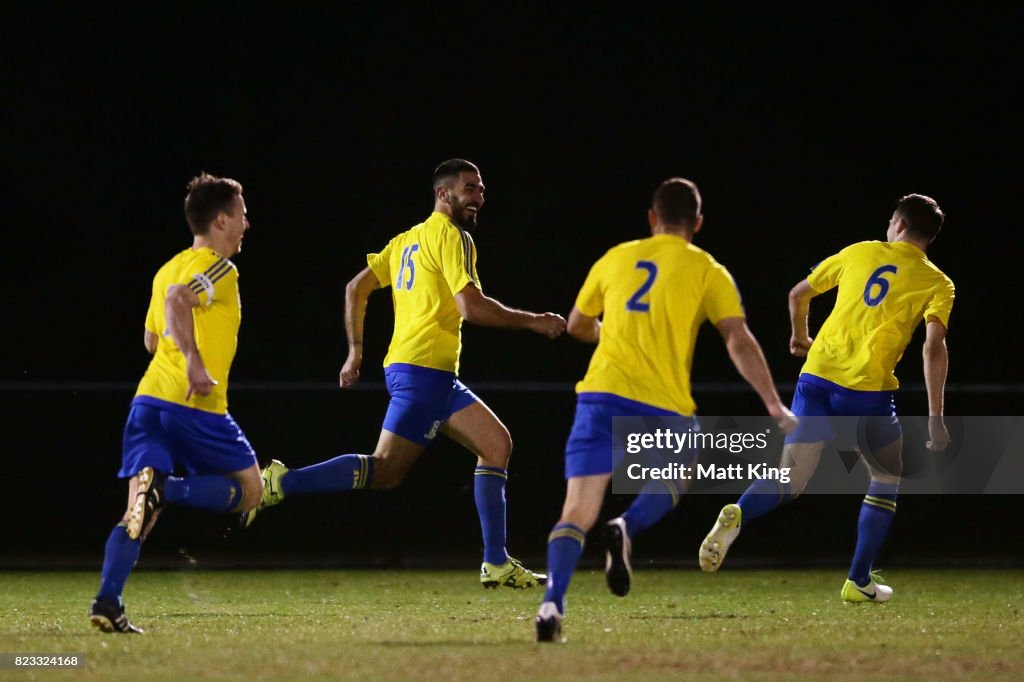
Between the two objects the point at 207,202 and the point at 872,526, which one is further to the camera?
the point at 872,526

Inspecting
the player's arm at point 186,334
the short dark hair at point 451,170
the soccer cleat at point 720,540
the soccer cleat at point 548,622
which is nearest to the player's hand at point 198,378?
the player's arm at point 186,334

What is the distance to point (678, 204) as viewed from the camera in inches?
225

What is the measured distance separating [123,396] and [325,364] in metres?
2.54

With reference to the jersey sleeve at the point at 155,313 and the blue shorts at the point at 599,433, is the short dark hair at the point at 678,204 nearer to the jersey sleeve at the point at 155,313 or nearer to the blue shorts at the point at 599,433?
the blue shorts at the point at 599,433

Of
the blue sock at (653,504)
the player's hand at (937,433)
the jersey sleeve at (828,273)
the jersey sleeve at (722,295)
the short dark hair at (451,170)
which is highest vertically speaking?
the short dark hair at (451,170)

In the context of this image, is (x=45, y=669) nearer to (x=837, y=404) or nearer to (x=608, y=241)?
(x=837, y=404)

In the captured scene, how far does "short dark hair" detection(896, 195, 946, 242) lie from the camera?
7.20m

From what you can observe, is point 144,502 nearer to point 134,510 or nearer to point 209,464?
point 134,510

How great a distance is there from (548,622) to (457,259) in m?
1.93

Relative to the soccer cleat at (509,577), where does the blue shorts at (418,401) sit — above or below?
above

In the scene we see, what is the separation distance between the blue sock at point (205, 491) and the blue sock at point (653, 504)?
5.11ft

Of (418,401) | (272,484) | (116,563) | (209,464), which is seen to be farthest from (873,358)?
(116,563)

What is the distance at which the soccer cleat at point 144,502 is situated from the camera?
18.7 ft

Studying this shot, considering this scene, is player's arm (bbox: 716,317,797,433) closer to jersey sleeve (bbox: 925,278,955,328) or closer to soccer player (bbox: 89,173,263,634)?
jersey sleeve (bbox: 925,278,955,328)
